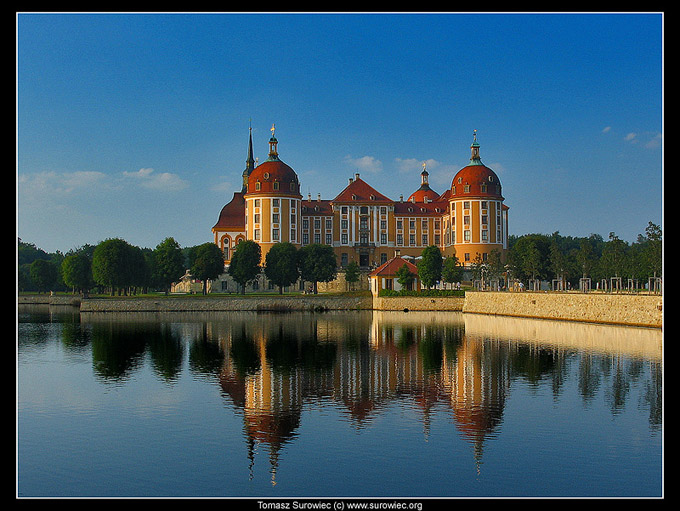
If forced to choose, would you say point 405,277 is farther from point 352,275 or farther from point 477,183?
point 477,183

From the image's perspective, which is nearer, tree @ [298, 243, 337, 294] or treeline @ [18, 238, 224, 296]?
treeline @ [18, 238, 224, 296]

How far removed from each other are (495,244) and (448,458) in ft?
258

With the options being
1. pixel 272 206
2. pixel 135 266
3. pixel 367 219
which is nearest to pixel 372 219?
pixel 367 219

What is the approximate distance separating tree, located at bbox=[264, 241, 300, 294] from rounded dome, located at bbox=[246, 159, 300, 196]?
15.7m

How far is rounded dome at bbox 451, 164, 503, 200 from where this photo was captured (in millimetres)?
93938

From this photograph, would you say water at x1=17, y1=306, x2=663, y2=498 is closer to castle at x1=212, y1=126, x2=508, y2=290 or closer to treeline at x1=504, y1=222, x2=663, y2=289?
treeline at x1=504, y1=222, x2=663, y2=289

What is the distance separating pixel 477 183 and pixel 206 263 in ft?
121

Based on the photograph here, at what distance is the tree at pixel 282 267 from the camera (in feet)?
259

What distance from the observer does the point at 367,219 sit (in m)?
101

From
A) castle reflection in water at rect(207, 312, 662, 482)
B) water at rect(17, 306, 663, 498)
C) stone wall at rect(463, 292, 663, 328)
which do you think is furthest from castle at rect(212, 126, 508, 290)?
water at rect(17, 306, 663, 498)

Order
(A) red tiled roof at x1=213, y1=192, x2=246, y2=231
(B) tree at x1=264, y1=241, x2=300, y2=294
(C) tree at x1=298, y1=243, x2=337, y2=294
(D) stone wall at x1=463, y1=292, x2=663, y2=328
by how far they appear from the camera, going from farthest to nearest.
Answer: (A) red tiled roof at x1=213, y1=192, x2=246, y2=231 < (C) tree at x1=298, y1=243, x2=337, y2=294 < (B) tree at x1=264, y1=241, x2=300, y2=294 < (D) stone wall at x1=463, y1=292, x2=663, y2=328

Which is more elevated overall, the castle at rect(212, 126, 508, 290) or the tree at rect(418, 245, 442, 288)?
the castle at rect(212, 126, 508, 290)
